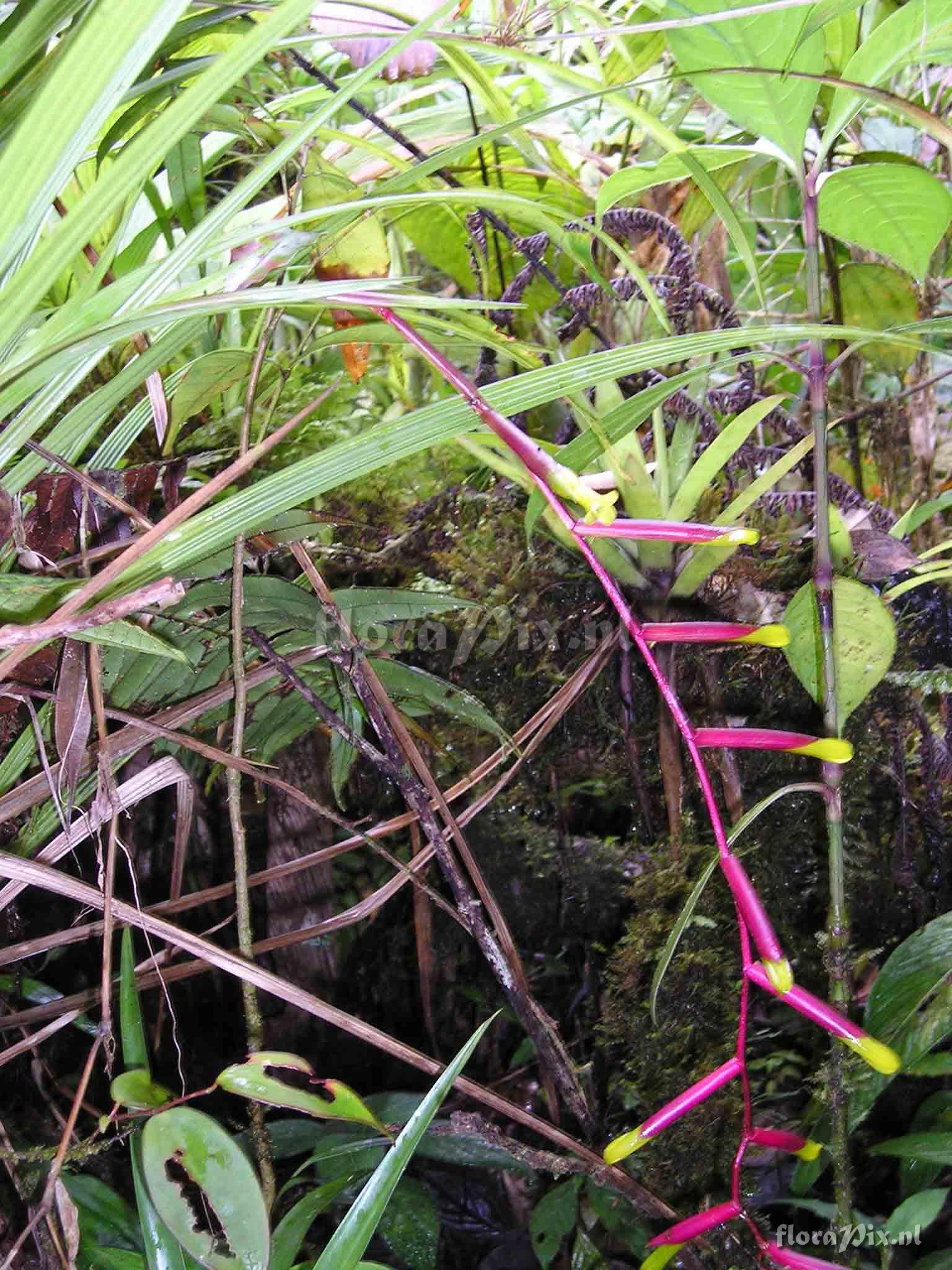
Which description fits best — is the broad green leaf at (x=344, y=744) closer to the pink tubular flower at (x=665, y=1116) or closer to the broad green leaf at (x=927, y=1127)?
the pink tubular flower at (x=665, y=1116)

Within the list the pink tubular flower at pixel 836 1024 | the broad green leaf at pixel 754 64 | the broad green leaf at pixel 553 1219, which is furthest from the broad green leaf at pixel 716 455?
the broad green leaf at pixel 553 1219

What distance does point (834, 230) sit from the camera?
2.13ft

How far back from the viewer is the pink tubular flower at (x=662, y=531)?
1.26ft

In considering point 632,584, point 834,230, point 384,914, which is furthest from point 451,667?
point 834,230

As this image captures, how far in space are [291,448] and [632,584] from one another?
37 centimetres

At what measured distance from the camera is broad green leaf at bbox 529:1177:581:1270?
30.0 inches

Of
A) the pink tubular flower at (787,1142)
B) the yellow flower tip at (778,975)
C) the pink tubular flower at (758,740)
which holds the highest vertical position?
the pink tubular flower at (758,740)

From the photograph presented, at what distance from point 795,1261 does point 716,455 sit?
0.53 m

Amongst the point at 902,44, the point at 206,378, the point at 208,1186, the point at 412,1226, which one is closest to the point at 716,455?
the point at 902,44

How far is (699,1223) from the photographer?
0.54m

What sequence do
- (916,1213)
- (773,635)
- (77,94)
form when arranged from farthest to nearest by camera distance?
(916,1213) → (773,635) → (77,94)

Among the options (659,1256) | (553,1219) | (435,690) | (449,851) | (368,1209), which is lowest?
(553,1219)

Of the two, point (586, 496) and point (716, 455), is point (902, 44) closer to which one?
point (716, 455)


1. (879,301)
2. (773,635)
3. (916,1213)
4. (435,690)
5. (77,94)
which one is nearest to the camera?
(77,94)
